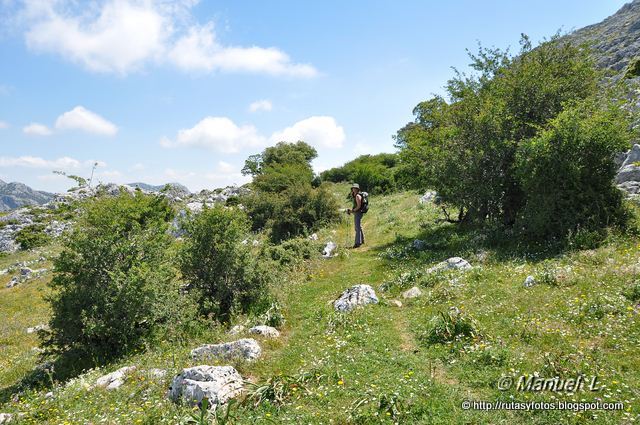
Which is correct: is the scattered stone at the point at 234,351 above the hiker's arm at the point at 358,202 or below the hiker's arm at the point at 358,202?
below

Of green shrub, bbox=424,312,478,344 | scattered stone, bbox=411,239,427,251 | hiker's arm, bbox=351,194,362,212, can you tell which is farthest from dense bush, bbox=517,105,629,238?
hiker's arm, bbox=351,194,362,212

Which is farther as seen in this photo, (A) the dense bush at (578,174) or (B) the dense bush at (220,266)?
(B) the dense bush at (220,266)

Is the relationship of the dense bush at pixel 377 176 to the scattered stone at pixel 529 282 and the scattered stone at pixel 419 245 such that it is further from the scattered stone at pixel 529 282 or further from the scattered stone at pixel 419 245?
the scattered stone at pixel 529 282

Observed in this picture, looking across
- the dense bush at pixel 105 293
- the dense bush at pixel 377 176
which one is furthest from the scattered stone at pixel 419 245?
the dense bush at pixel 377 176

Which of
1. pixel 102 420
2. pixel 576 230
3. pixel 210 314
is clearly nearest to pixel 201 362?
pixel 102 420

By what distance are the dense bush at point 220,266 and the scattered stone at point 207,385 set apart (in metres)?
5.59

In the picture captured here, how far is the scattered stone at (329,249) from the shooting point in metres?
18.9

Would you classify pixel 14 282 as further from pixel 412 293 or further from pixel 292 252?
pixel 412 293

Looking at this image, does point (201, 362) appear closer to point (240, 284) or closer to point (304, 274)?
point (240, 284)

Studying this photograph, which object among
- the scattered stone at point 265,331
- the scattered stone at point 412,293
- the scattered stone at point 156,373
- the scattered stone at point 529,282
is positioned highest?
the scattered stone at point 529,282

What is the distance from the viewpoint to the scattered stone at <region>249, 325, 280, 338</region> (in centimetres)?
977

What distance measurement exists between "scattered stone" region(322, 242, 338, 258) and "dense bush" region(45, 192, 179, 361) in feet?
27.8

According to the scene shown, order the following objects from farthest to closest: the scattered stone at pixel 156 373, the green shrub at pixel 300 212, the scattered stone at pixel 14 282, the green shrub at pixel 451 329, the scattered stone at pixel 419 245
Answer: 1. the scattered stone at pixel 14 282
2. the green shrub at pixel 300 212
3. the scattered stone at pixel 419 245
4. the scattered stone at pixel 156 373
5. the green shrub at pixel 451 329

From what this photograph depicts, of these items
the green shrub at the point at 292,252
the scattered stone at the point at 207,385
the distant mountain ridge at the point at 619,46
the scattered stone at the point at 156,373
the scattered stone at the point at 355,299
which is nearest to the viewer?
the scattered stone at the point at 207,385
